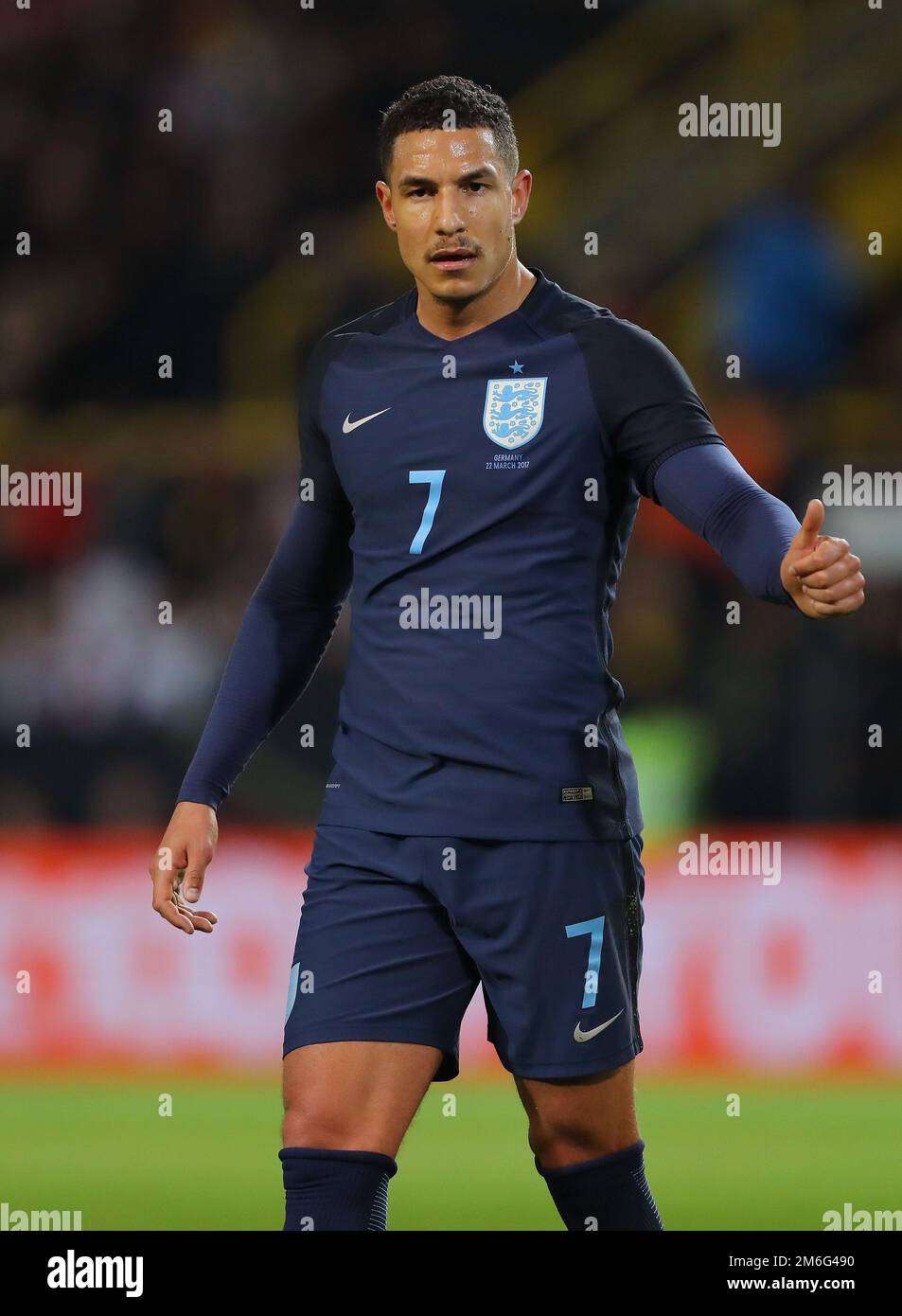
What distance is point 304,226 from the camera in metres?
11.1

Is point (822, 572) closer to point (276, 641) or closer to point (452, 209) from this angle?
point (452, 209)

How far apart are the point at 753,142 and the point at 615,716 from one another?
8.02 m

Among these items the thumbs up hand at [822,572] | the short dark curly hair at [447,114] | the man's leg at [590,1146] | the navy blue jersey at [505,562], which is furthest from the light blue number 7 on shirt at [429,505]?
the man's leg at [590,1146]

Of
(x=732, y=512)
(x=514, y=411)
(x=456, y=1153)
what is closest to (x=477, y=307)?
(x=514, y=411)

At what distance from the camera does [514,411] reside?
345cm

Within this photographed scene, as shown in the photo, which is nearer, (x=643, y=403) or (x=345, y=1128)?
(x=345, y=1128)

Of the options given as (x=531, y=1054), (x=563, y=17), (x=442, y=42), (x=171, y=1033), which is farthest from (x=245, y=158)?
(x=531, y=1054)

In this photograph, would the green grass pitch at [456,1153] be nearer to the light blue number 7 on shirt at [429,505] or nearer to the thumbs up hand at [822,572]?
the light blue number 7 on shirt at [429,505]

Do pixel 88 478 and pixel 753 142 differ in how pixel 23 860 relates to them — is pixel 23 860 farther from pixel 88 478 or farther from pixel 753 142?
pixel 753 142

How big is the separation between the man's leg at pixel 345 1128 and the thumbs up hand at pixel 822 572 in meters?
1.02

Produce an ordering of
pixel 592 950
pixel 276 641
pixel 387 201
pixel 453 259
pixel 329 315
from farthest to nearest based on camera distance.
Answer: pixel 329 315
pixel 276 641
pixel 387 201
pixel 453 259
pixel 592 950

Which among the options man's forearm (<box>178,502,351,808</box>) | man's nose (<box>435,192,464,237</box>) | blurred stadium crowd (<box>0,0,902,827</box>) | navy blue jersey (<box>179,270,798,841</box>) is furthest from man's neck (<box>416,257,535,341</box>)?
blurred stadium crowd (<box>0,0,902,827</box>)

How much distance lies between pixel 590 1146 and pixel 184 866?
2.79 feet

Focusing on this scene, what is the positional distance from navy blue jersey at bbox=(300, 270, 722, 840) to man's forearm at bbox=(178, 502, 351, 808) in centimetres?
26
